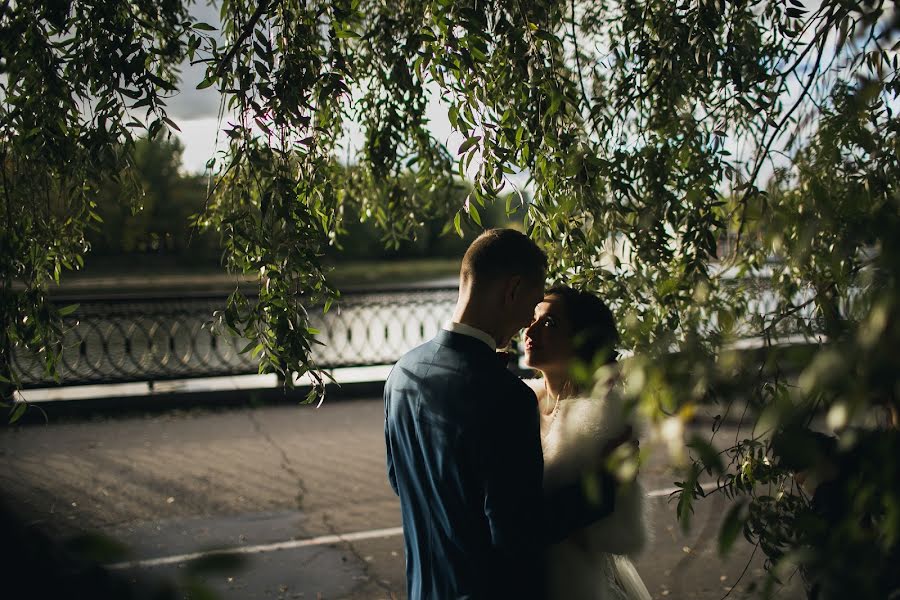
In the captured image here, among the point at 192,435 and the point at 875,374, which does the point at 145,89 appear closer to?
the point at 875,374

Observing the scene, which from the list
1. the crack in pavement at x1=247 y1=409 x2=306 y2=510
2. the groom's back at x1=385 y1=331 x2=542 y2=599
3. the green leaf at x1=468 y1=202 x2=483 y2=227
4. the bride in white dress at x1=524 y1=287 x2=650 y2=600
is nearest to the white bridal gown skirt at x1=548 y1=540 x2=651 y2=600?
the bride in white dress at x1=524 y1=287 x2=650 y2=600

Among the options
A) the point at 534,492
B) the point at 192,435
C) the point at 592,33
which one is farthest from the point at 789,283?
the point at 192,435

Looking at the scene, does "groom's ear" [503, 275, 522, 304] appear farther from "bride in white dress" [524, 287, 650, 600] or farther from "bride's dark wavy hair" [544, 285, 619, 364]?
"bride's dark wavy hair" [544, 285, 619, 364]

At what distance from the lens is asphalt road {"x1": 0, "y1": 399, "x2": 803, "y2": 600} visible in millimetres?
5312

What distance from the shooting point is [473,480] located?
219 cm

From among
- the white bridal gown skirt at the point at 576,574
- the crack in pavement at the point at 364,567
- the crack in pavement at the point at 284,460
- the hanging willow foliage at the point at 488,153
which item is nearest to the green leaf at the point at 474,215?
the hanging willow foliage at the point at 488,153

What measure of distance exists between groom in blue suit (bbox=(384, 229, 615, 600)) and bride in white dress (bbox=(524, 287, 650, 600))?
0.50ft

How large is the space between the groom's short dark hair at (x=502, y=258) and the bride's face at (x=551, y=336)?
449 millimetres

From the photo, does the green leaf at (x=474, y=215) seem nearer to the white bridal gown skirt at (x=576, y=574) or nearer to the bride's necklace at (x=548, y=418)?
the bride's necklace at (x=548, y=418)

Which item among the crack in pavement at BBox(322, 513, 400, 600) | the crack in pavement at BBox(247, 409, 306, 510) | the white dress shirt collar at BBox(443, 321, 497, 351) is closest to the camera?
the white dress shirt collar at BBox(443, 321, 497, 351)

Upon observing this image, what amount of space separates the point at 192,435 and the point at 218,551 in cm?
892

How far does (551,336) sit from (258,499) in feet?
16.2

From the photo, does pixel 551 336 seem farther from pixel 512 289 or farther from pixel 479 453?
pixel 479 453

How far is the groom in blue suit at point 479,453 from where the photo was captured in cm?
211
